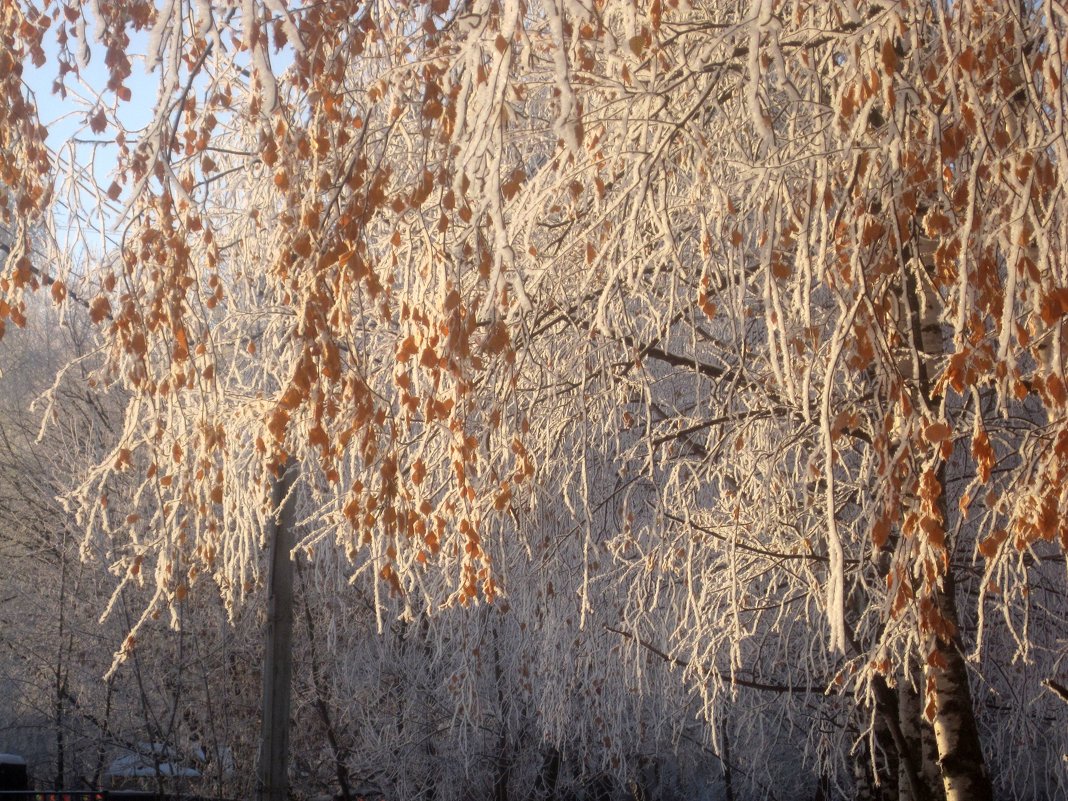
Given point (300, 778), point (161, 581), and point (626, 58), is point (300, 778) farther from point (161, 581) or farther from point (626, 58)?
point (626, 58)

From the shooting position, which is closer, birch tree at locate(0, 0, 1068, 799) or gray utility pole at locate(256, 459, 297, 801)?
birch tree at locate(0, 0, 1068, 799)

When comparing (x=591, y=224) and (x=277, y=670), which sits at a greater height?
(x=591, y=224)

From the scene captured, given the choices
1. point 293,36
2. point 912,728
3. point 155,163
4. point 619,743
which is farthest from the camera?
point 619,743

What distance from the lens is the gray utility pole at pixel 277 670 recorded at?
27.4 feet

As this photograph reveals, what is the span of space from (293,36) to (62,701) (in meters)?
11.6

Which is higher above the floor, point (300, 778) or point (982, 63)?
point (982, 63)

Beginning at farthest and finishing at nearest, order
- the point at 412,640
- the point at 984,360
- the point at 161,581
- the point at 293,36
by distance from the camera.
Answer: the point at 412,640, the point at 161,581, the point at 984,360, the point at 293,36

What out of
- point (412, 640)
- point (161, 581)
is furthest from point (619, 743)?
point (161, 581)

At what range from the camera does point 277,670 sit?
859 cm

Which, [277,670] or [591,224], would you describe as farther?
[277,670]

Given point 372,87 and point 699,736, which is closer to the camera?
point 372,87

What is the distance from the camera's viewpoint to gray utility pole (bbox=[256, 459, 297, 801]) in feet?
27.4

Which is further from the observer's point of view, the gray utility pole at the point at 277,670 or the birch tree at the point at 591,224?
the gray utility pole at the point at 277,670

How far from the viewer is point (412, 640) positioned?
42.7 feet
